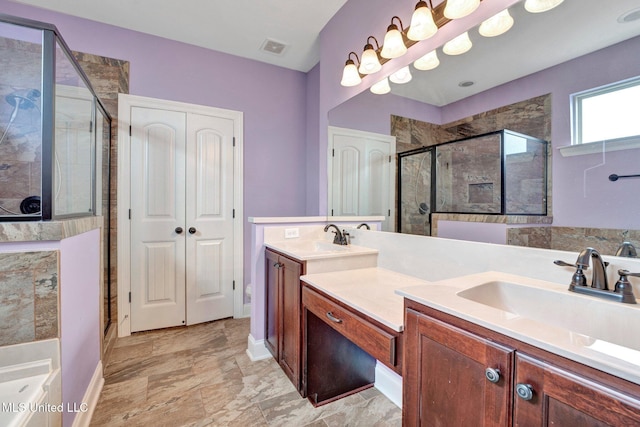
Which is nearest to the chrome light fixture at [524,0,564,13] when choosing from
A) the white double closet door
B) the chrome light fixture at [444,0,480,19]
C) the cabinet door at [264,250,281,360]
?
the chrome light fixture at [444,0,480,19]

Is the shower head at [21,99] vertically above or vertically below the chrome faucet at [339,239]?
above

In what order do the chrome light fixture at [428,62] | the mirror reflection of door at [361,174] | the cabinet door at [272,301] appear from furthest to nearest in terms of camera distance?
1. the cabinet door at [272,301]
2. the mirror reflection of door at [361,174]
3. the chrome light fixture at [428,62]

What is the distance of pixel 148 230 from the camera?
267cm

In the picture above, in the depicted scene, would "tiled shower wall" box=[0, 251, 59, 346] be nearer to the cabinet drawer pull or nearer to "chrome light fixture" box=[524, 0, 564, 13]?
the cabinet drawer pull

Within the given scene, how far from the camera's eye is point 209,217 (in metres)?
2.90

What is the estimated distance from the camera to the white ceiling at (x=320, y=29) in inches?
38.9

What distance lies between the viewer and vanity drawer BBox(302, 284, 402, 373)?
3.26ft

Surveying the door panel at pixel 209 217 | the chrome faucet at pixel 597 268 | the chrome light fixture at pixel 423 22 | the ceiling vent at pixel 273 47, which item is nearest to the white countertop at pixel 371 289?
the chrome faucet at pixel 597 268

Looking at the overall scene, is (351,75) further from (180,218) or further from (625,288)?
(180,218)

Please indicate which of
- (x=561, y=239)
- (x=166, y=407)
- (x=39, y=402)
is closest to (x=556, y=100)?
(x=561, y=239)

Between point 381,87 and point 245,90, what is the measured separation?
1.77m

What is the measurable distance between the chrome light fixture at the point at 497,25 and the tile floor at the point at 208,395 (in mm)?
2022

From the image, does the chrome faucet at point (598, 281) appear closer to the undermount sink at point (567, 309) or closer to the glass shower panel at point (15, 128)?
the undermount sink at point (567, 309)

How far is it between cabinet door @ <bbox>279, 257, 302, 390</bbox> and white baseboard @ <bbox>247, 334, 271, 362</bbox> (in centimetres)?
35
